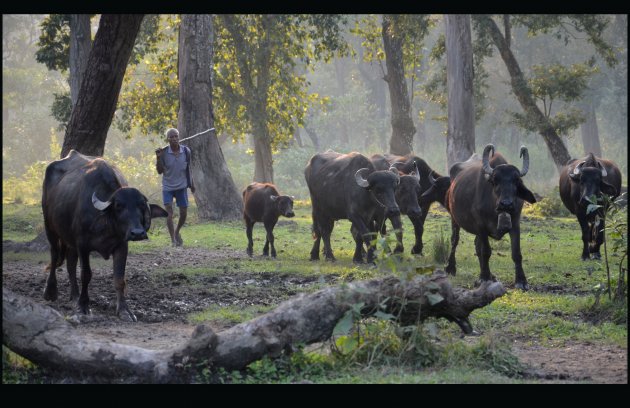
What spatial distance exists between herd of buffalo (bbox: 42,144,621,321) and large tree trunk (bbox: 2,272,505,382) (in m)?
0.94

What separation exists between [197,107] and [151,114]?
5083 mm

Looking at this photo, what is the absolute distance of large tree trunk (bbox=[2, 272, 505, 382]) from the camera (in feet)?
22.2

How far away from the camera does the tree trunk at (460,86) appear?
24266mm

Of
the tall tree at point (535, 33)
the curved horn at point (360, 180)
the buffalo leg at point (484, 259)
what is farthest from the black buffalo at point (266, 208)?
the tall tree at point (535, 33)

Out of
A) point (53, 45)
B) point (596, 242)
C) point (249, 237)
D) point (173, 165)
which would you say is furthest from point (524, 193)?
point (53, 45)

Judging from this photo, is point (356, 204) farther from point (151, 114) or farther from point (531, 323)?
point (151, 114)

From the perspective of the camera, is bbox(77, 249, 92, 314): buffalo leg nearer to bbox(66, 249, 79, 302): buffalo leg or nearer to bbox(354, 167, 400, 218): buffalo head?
bbox(66, 249, 79, 302): buffalo leg

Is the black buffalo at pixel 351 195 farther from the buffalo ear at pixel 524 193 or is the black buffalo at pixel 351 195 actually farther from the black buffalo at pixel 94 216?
the black buffalo at pixel 94 216

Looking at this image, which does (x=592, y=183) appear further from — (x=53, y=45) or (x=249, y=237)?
(x=53, y=45)

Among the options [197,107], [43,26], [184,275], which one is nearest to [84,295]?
[184,275]

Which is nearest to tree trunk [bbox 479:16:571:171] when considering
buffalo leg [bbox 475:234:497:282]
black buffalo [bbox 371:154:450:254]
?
black buffalo [bbox 371:154:450:254]

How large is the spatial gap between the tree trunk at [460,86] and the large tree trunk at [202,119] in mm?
6336

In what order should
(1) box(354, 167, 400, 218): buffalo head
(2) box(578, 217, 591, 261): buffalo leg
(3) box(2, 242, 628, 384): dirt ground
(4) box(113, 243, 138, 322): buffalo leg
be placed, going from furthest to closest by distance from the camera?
1. (2) box(578, 217, 591, 261): buffalo leg
2. (1) box(354, 167, 400, 218): buffalo head
3. (4) box(113, 243, 138, 322): buffalo leg
4. (3) box(2, 242, 628, 384): dirt ground

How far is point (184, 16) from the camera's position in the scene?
22938mm
